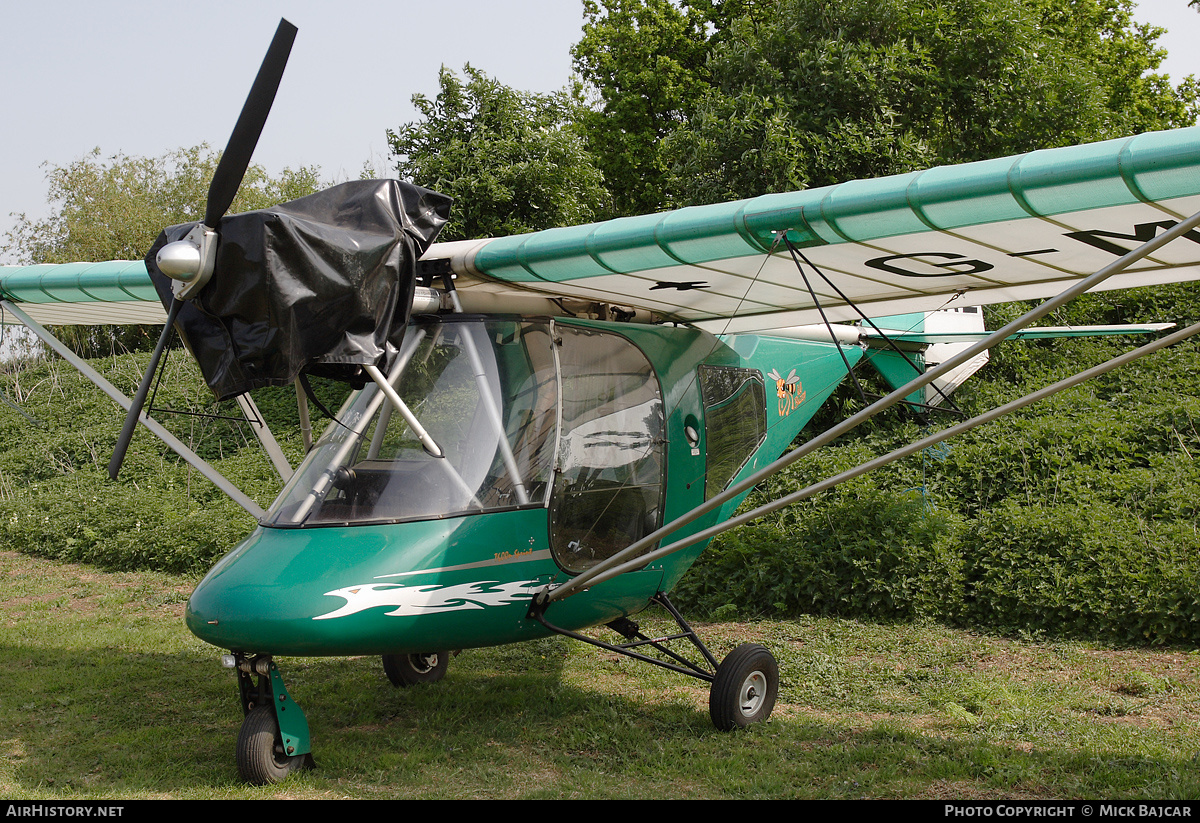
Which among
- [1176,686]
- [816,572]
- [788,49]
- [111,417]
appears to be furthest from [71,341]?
[1176,686]

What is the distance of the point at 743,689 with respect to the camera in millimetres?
4855

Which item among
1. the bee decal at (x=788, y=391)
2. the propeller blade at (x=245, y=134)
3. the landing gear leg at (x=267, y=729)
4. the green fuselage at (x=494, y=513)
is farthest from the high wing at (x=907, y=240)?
the landing gear leg at (x=267, y=729)

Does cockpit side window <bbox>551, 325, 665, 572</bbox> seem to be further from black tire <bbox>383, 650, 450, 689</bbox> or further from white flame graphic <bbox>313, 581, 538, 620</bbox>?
black tire <bbox>383, 650, 450, 689</bbox>

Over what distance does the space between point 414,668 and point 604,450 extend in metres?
2.30

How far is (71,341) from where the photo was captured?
2159cm

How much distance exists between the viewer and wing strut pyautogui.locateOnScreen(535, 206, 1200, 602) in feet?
10.7

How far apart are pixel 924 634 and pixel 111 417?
1447 centimetres

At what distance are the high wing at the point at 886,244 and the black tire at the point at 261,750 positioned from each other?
233 centimetres

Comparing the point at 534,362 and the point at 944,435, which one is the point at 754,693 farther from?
the point at 534,362

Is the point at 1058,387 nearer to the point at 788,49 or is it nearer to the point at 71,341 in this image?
the point at 788,49

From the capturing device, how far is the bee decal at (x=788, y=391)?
6.68 metres

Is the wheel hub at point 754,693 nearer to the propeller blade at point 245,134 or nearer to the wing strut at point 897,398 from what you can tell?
the wing strut at point 897,398


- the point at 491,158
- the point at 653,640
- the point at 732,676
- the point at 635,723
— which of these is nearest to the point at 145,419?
the point at 653,640

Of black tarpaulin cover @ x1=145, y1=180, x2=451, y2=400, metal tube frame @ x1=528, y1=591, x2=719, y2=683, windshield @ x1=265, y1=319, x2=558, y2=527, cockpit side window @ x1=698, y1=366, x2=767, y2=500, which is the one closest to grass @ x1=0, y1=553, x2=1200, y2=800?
metal tube frame @ x1=528, y1=591, x2=719, y2=683
